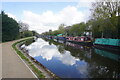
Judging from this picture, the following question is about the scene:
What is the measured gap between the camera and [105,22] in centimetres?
1556

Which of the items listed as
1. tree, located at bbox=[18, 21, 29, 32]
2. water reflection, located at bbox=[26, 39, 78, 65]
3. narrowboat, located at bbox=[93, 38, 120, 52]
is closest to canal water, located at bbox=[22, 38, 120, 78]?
water reflection, located at bbox=[26, 39, 78, 65]

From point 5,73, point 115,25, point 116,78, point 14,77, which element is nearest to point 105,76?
point 116,78

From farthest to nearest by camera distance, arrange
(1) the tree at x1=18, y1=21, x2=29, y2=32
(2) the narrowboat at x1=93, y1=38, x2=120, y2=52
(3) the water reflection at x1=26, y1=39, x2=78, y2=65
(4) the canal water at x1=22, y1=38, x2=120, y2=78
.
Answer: (1) the tree at x1=18, y1=21, x2=29, y2=32, (2) the narrowboat at x1=93, y1=38, x2=120, y2=52, (3) the water reflection at x1=26, y1=39, x2=78, y2=65, (4) the canal water at x1=22, y1=38, x2=120, y2=78

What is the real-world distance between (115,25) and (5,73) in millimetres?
14881

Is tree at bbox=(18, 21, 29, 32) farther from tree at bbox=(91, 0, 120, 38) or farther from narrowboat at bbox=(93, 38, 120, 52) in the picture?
narrowboat at bbox=(93, 38, 120, 52)

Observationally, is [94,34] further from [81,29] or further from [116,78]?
[116,78]

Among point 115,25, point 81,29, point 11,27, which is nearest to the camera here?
point 115,25

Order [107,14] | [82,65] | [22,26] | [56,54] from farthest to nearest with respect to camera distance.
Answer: [22,26], [107,14], [56,54], [82,65]

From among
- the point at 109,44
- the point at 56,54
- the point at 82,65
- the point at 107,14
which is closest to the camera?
the point at 82,65

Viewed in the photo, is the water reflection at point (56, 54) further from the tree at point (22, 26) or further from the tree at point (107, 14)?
the tree at point (22, 26)

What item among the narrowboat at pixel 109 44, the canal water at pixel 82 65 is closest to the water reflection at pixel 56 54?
the canal water at pixel 82 65

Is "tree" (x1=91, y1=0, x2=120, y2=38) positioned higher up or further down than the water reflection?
higher up

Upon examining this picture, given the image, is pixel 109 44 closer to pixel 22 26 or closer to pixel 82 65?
pixel 82 65

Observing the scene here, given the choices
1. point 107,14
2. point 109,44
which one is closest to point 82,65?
point 109,44
